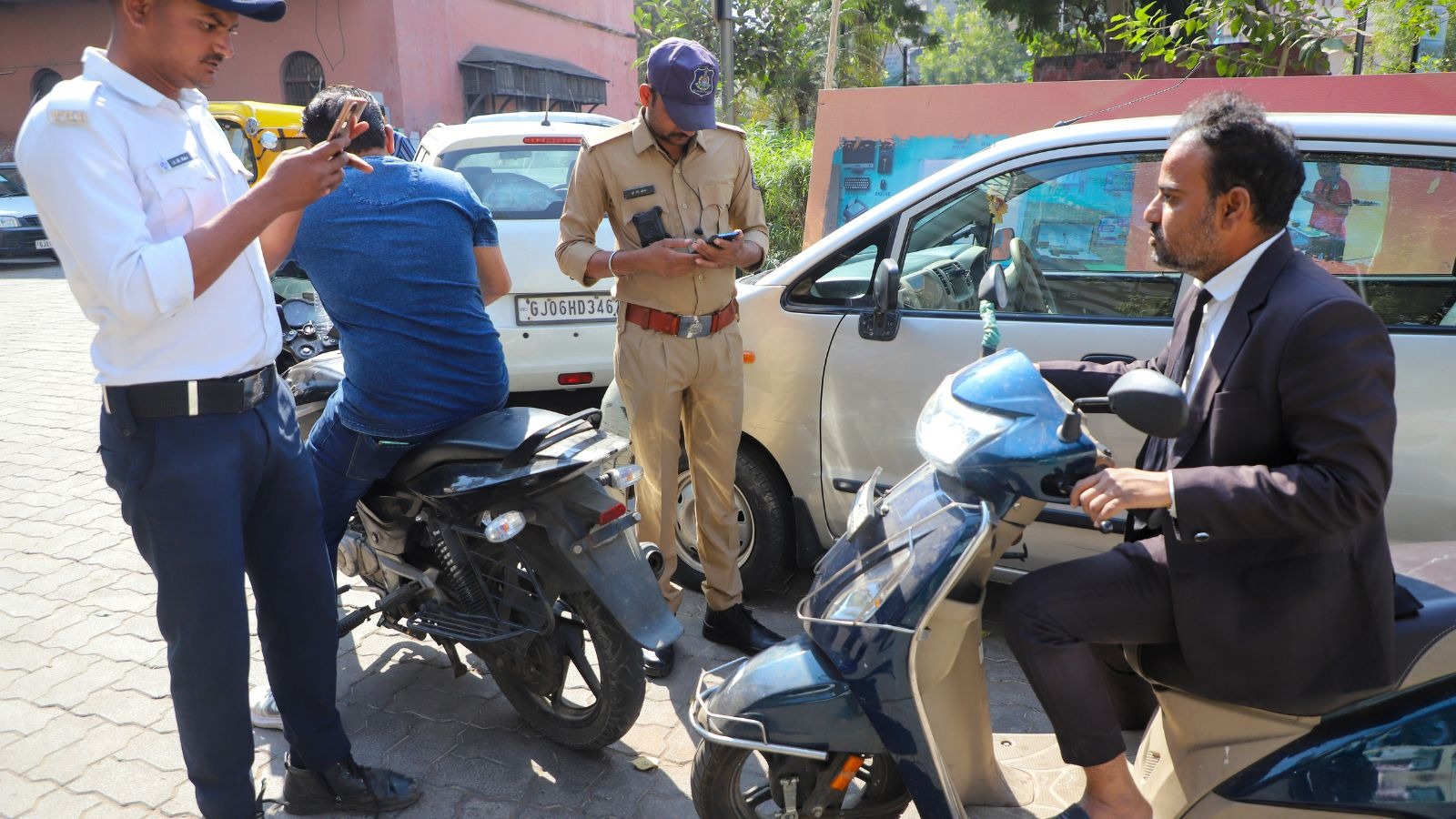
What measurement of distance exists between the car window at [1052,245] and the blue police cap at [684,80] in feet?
2.79

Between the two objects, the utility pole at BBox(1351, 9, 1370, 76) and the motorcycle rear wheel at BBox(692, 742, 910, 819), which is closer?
the motorcycle rear wheel at BBox(692, 742, 910, 819)

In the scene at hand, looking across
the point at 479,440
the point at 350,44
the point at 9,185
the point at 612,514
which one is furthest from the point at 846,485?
the point at 350,44

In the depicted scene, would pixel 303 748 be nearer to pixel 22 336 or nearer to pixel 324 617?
pixel 324 617

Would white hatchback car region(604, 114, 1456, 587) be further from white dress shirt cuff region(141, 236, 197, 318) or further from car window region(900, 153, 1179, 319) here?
white dress shirt cuff region(141, 236, 197, 318)

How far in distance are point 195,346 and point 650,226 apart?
149 cm

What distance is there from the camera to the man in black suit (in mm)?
1744

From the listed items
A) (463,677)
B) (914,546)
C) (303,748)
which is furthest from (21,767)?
(914,546)

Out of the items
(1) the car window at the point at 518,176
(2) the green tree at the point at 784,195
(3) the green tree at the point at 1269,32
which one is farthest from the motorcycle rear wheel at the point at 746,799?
(2) the green tree at the point at 784,195

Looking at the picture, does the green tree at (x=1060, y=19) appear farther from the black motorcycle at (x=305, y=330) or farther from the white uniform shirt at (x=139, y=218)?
the white uniform shirt at (x=139, y=218)

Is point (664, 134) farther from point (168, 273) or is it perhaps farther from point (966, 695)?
point (966, 695)

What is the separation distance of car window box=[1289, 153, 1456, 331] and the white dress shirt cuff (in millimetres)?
2978

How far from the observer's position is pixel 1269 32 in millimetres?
7762

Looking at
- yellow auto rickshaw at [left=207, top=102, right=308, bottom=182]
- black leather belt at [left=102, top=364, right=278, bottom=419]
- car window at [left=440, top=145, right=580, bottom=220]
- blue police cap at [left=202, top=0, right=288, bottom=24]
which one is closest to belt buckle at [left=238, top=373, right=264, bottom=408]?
black leather belt at [left=102, top=364, right=278, bottom=419]

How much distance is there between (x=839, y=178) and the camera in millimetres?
8984
